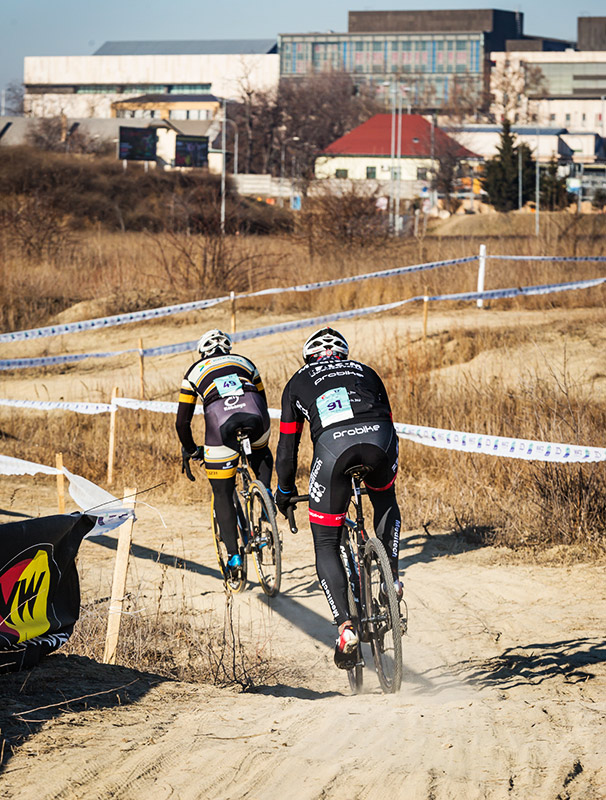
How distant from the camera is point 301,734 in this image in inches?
176

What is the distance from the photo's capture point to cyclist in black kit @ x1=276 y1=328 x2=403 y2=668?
546 cm

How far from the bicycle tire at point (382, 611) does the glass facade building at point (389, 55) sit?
13827 cm

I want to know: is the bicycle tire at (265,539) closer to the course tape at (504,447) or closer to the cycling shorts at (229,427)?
the cycling shorts at (229,427)

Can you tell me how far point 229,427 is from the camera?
7.21 m

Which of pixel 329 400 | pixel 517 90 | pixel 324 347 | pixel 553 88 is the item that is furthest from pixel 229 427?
pixel 553 88

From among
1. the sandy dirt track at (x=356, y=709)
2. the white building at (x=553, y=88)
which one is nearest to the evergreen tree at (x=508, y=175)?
the white building at (x=553, y=88)

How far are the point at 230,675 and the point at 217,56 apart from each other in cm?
14085

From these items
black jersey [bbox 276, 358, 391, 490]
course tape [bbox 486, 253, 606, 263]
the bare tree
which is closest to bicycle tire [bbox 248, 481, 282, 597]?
black jersey [bbox 276, 358, 391, 490]

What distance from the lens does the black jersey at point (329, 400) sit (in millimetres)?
5516

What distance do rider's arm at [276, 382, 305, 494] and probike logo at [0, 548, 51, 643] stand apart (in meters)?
1.43

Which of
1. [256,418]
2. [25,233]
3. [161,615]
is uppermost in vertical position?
[25,233]

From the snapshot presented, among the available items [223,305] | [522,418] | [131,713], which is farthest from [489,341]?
[131,713]

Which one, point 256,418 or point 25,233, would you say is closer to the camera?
point 256,418

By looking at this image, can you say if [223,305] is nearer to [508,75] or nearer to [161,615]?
[161,615]
